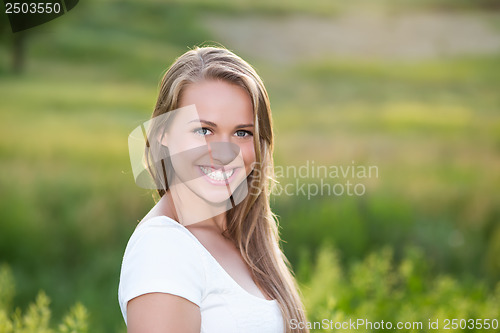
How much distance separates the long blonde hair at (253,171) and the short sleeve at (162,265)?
27cm

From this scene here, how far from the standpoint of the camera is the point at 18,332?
6.72 feet

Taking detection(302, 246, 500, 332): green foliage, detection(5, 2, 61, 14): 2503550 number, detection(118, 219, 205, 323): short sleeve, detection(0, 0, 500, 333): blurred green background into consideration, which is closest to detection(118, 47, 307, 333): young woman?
detection(118, 219, 205, 323): short sleeve

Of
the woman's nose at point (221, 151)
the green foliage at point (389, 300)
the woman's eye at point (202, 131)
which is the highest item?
the woman's eye at point (202, 131)

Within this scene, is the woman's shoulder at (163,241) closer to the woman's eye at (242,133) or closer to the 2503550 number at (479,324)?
the woman's eye at (242,133)

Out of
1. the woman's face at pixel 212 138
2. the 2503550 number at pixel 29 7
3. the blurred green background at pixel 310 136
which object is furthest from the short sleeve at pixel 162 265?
the 2503550 number at pixel 29 7

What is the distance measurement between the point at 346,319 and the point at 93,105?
2890 millimetres

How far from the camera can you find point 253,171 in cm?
139

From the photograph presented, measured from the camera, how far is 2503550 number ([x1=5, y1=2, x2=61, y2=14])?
2969 mm

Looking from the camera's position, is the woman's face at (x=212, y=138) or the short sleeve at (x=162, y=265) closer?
the short sleeve at (x=162, y=265)

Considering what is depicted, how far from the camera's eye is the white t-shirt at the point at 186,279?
38.9 inches

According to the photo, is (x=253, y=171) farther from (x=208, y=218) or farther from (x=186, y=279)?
(x=186, y=279)

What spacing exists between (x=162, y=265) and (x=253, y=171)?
18.0 inches

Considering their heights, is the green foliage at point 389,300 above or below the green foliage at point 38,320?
below

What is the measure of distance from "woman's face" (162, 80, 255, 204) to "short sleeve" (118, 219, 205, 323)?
19 centimetres
